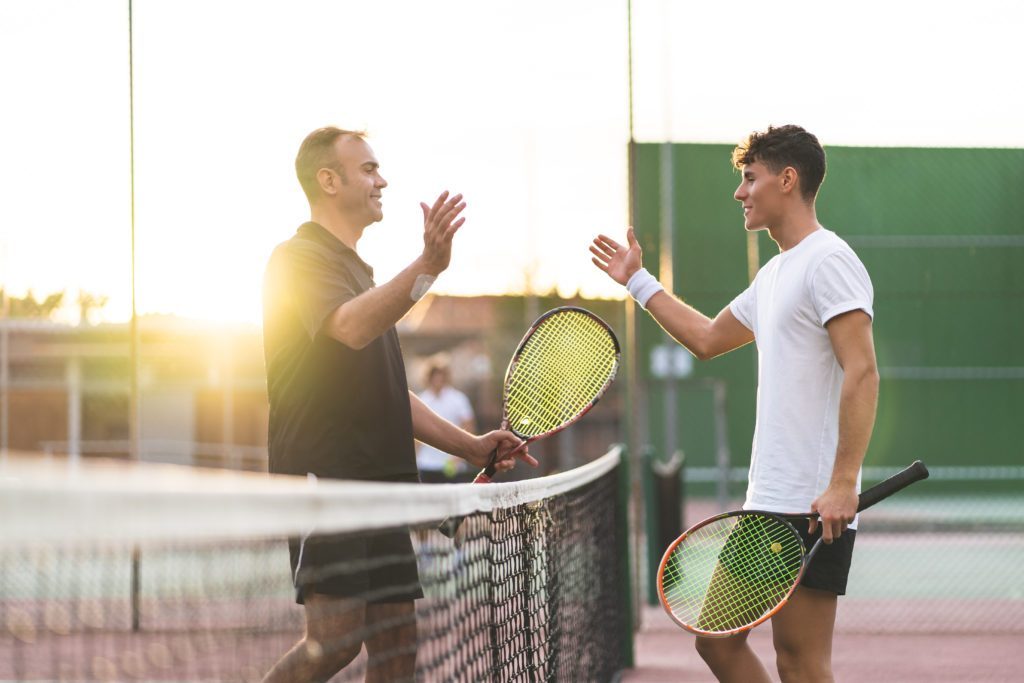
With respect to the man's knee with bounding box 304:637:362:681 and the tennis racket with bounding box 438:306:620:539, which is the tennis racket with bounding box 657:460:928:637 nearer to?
the tennis racket with bounding box 438:306:620:539

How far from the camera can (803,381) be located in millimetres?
3264

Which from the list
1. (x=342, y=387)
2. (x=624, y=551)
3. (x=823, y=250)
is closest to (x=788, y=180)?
(x=823, y=250)

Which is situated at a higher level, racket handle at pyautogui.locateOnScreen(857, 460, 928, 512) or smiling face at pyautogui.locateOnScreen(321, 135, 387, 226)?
smiling face at pyautogui.locateOnScreen(321, 135, 387, 226)

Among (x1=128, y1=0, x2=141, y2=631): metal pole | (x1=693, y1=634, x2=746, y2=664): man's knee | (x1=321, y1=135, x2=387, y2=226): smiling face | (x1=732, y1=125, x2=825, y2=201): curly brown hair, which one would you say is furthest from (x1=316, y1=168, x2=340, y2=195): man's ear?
(x1=128, y1=0, x2=141, y2=631): metal pole

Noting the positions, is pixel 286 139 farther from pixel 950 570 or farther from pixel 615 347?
pixel 615 347

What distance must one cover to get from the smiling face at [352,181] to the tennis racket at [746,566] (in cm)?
105

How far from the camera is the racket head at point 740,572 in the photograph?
3244 millimetres

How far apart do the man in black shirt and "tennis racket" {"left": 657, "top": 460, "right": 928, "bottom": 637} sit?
2.16 feet

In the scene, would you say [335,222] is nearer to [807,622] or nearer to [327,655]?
[327,655]

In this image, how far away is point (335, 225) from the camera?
11.2ft

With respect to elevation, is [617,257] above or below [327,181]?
below

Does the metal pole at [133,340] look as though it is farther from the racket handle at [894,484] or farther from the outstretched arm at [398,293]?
the racket handle at [894,484]

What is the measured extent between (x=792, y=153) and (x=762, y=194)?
12 cm

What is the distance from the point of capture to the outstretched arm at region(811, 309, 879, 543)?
3.12 meters
